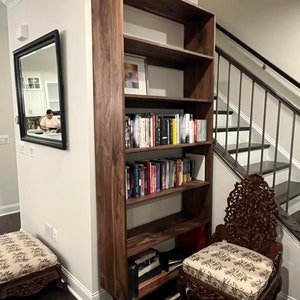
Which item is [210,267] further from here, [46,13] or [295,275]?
[46,13]

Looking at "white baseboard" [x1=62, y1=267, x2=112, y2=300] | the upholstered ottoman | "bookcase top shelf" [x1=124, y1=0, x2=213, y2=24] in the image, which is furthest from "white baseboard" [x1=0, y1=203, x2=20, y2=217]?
"bookcase top shelf" [x1=124, y1=0, x2=213, y2=24]

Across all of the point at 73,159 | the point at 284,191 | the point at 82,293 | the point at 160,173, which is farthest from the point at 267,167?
the point at 82,293

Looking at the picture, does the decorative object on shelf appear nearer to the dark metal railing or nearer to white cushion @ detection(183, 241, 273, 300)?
white cushion @ detection(183, 241, 273, 300)

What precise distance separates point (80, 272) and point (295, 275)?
164 cm

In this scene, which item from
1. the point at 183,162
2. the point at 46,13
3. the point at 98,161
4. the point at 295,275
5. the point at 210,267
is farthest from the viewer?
the point at 183,162

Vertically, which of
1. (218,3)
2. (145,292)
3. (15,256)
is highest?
(218,3)

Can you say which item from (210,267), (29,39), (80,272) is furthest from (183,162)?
(29,39)

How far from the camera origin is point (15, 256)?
213cm

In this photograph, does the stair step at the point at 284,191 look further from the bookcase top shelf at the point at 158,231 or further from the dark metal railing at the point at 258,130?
the bookcase top shelf at the point at 158,231

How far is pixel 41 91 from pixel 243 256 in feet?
6.84

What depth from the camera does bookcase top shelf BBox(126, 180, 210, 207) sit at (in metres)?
1.89

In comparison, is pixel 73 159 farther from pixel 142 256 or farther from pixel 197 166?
pixel 197 166

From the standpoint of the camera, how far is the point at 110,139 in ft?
5.86

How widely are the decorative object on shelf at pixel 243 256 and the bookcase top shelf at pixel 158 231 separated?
245 mm
